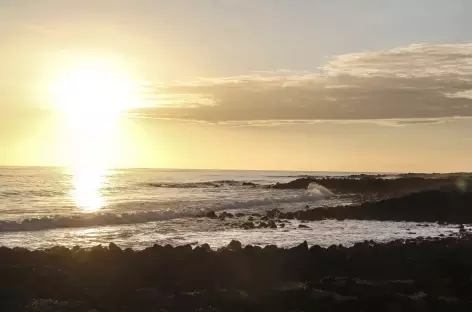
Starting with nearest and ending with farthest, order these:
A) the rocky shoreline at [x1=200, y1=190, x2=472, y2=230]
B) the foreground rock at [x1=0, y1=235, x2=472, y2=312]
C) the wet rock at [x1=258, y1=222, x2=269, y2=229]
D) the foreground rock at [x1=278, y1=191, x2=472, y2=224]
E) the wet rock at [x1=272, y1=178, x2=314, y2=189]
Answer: the foreground rock at [x1=0, y1=235, x2=472, y2=312] < the wet rock at [x1=258, y1=222, x2=269, y2=229] < the rocky shoreline at [x1=200, y1=190, x2=472, y2=230] < the foreground rock at [x1=278, y1=191, x2=472, y2=224] < the wet rock at [x1=272, y1=178, x2=314, y2=189]

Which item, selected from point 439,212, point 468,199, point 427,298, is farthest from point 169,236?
point 468,199

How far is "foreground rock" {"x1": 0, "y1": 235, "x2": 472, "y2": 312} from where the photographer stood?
31.8ft

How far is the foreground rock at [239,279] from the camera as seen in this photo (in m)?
9.70

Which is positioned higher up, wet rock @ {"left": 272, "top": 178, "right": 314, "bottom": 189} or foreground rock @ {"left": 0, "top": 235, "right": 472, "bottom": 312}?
foreground rock @ {"left": 0, "top": 235, "right": 472, "bottom": 312}

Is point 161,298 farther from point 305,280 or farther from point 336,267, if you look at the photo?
point 336,267

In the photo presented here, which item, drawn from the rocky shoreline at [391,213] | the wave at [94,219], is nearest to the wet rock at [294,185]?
the rocky shoreline at [391,213]

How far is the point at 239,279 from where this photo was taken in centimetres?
1199

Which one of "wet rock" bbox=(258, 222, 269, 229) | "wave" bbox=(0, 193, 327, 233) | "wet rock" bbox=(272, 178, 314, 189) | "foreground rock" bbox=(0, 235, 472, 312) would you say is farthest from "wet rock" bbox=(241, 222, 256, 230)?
"wet rock" bbox=(272, 178, 314, 189)

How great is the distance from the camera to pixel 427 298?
10.1 m

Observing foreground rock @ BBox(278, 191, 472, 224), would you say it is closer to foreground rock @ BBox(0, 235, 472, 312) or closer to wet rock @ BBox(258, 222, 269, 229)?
wet rock @ BBox(258, 222, 269, 229)

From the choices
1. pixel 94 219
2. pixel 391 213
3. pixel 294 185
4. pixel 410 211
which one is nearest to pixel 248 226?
pixel 94 219

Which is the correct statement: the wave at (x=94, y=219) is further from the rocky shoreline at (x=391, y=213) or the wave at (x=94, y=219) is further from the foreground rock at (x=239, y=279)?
the foreground rock at (x=239, y=279)

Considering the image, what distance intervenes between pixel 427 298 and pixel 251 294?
3.33 metres

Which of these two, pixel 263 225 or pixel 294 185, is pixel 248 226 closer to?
pixel 263 225
